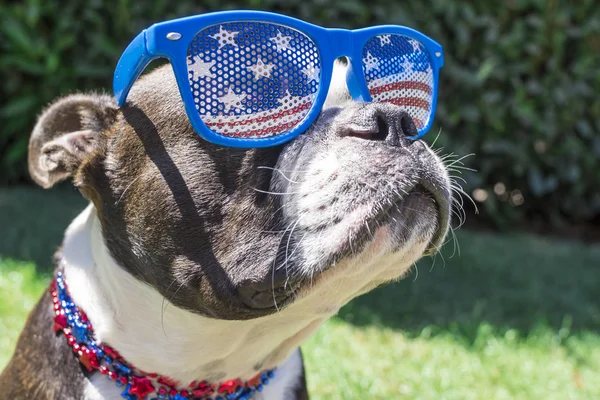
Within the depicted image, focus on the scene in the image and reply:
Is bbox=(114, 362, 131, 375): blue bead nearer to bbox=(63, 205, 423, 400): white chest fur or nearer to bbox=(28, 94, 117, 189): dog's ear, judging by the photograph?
bbox=(63, 205, 423, 400): white chest fur

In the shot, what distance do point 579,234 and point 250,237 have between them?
6.14 metres

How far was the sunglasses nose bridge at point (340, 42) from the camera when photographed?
6.57ft

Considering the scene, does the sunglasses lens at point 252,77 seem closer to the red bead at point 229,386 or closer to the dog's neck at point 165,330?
the dog's neck at point 165,330

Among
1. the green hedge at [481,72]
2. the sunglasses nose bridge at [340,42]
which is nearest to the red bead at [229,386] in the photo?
the sunglasses nose bridge at [340,42]

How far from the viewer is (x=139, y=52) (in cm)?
188

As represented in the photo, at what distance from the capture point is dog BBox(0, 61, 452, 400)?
1.85 meters

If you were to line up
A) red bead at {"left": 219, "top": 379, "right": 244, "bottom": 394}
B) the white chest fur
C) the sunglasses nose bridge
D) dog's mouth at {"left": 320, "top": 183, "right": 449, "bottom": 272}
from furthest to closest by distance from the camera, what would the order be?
1. red bead at {"left": 219, "top": 379, "right": 244, "bottom": 394}
2. the white chest fur
3. the sunglasses nose bridge
4. dog's mouth at {"left": 320, "top": 183, "right": 449, "bottom": 272}

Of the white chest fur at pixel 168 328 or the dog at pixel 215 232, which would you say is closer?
the dog at pixel 215 232

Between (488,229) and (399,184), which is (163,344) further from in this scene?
(488,229)

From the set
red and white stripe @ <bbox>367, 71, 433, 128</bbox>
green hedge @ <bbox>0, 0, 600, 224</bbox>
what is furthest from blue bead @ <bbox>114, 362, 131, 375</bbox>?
green hedge @ <bbox>0, 0, 600, 224</bbox>

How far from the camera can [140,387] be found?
84.9 inches

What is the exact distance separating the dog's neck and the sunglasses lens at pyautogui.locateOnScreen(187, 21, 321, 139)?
0.57 metres

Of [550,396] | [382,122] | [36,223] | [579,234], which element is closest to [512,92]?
[579,234]

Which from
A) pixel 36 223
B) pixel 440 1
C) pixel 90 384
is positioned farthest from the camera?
pixel 440 1
